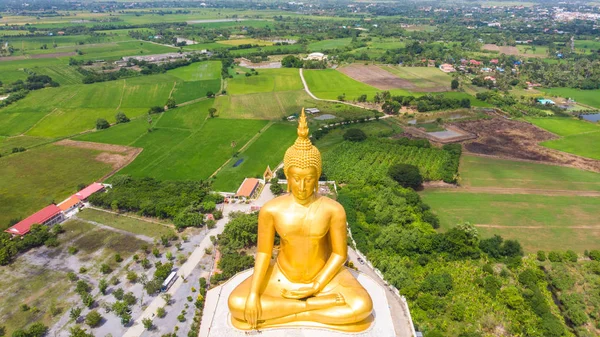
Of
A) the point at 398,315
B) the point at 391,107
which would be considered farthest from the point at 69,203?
the point at 391,107

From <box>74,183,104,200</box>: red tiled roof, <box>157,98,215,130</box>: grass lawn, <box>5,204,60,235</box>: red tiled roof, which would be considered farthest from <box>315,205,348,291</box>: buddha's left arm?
<box>157,98,215,130</box>: grass lawn

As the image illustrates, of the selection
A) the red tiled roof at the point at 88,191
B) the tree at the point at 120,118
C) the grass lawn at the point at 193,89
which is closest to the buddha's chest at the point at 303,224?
the red tiled roof at the point at 88,191

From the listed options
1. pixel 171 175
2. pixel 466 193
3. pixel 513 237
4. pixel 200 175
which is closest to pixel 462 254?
pixel 513 237

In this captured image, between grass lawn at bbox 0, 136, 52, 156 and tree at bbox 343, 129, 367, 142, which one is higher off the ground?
tree at bbox 343, 129, 367, 142

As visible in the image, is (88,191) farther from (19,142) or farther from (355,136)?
(355,136)

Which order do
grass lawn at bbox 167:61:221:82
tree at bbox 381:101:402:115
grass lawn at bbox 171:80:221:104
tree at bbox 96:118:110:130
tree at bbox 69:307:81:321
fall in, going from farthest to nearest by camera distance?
grass lawn at bbox 167:61:221:82
grass lawn at bbox 171:80:221:104
tree at bbox 381:101:402:115
tree at bbox 96:118:110:130
tree at bbox 69:307:81:321

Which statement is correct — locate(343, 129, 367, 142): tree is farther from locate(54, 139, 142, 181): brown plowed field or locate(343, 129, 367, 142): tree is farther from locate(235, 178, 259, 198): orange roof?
locate(54, 139, 142, 181): brown plowed field

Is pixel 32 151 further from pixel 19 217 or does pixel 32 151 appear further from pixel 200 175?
pixel 200 175
